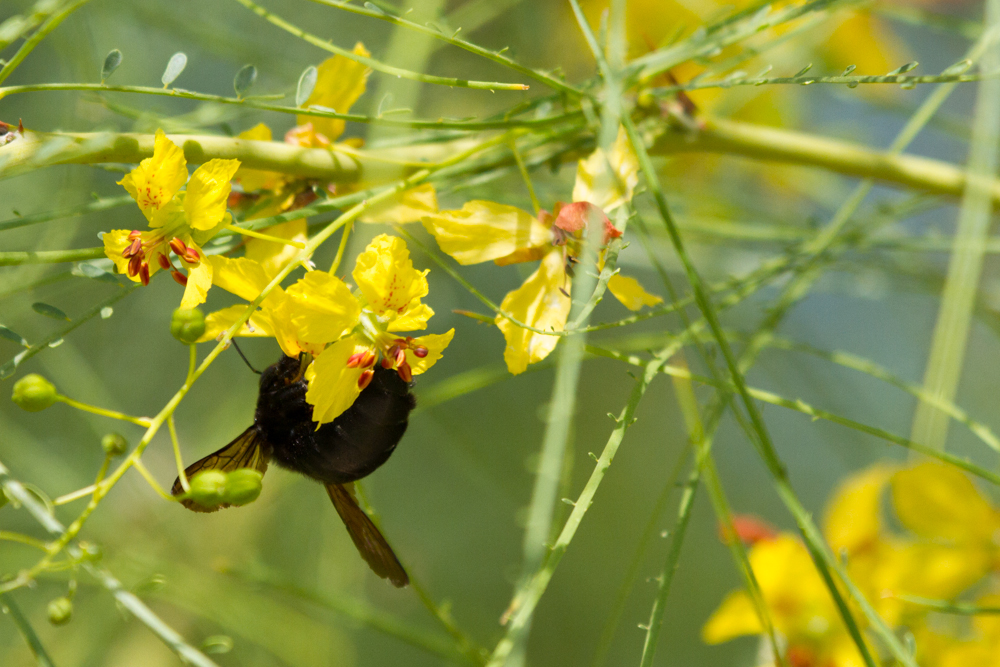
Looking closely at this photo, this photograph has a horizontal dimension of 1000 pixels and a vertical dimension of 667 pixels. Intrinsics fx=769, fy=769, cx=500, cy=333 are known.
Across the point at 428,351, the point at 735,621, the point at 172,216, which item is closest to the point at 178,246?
the point at 172,216

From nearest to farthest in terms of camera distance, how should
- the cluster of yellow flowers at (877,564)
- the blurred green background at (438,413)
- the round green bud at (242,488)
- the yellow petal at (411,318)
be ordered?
1. the round green bud at (242,488)
2. the yellow petal at (411,318)
3. the cluster of yellow flowers at (877,564)
4. the blurred green background at (438,413)

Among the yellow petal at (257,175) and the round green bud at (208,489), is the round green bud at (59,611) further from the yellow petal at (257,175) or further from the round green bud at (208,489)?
the yellow petal at (257,175)

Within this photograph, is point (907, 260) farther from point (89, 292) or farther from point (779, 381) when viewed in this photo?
point (89, 292)

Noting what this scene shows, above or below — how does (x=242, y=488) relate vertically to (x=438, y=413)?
below

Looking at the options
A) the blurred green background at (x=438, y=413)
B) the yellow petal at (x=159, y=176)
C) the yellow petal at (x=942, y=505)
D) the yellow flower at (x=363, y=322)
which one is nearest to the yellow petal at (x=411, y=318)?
the yellow flower at (x=363, y=322)

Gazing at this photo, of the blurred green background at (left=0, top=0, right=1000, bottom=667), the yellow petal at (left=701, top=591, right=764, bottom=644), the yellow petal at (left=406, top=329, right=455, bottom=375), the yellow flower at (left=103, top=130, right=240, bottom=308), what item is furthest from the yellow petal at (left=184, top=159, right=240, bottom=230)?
the yellow petal at (left=701, top=591, right=764, bottom=644)

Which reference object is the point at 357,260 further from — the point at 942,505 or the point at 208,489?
the point at 942,505
